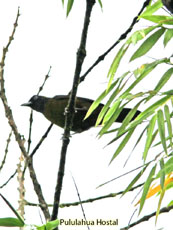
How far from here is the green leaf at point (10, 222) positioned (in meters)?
1.52

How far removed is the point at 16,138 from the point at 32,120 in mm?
278

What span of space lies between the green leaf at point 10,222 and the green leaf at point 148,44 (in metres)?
0.85

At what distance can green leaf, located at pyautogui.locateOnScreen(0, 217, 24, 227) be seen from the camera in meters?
1.52

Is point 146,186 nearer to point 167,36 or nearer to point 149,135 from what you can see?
point 149,135

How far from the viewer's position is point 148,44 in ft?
6.71

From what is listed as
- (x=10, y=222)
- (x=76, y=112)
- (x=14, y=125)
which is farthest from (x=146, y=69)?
(x=76, y=112)

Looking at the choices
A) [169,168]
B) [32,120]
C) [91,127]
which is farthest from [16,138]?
[91,127]

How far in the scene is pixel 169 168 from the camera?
200 cm

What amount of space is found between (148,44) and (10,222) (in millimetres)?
945

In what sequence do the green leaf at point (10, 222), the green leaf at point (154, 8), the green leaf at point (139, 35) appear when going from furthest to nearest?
the green leaf at point (154, 8), the green leaf at point (139, 35), the green leaf at point (10, 222)

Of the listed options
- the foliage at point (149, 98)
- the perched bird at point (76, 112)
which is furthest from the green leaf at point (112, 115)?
the perched bird at point (76, 112)

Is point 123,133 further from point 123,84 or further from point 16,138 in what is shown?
point 16,138

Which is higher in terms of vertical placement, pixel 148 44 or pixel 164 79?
pixel 148 44

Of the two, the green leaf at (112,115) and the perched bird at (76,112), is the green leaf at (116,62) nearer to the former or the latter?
the green leaf at (112,115)
